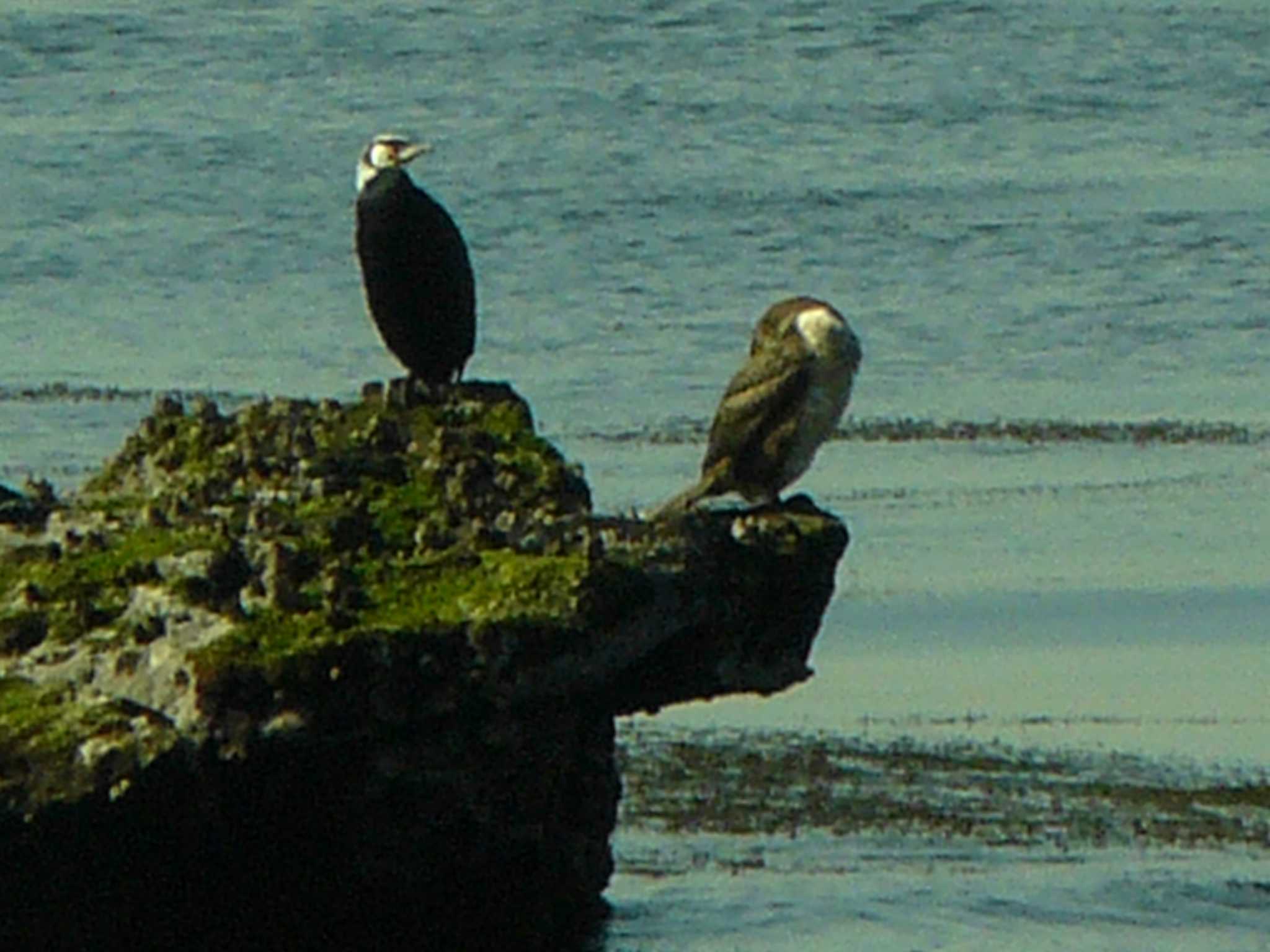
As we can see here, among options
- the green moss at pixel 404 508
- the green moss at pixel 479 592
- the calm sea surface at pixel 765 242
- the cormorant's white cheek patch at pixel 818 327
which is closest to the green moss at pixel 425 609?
the green moss at pixel 479 592

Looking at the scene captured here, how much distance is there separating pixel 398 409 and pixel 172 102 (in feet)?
56.0

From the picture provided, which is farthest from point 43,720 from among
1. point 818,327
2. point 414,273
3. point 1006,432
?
point 1006,432

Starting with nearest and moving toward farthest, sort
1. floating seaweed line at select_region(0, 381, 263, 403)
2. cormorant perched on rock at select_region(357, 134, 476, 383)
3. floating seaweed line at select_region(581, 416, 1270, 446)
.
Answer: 1. cormorant perched on rock at select_region(357, 134, 476, 383)
2. floating seaweed line at select_region(581, 416, 1270, 446)
3. floating seaweed line at select_region(0, 381, 263, 403)

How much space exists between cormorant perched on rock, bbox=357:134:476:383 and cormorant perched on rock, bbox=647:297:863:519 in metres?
2.30

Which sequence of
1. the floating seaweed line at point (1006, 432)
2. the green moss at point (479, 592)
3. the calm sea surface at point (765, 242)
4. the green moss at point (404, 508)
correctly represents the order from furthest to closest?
1. the floating seaweed line at point (1006, 432)
2. the calm sea surface at point (765, 242)
3. the green moss at point (404, 508)
4. the green moss at point (479, 592)

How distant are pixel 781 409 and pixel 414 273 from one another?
8.21ft

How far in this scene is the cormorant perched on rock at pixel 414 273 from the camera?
11.4 meters

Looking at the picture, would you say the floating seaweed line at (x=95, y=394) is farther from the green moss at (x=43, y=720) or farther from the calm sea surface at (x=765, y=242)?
the green moss at (x=43, y=720)

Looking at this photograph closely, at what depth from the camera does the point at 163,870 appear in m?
7.47

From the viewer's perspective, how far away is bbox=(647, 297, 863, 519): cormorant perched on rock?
362 inches

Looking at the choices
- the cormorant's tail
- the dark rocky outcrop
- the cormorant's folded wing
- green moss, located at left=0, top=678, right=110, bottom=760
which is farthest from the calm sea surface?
green moss, located at left=0, top=678, right=110, bottom=760

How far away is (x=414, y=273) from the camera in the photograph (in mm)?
11445

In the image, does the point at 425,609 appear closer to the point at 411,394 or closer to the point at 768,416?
the point at 768,416

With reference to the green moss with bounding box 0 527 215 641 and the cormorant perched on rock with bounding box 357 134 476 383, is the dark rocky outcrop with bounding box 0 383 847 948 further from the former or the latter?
the cormorant perched on rock with bounding box 357 134 476 383
